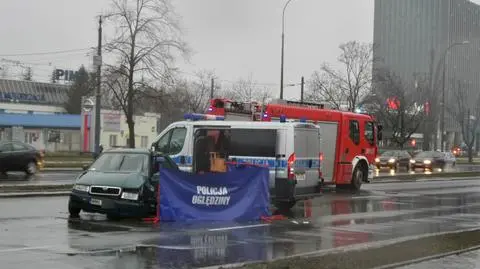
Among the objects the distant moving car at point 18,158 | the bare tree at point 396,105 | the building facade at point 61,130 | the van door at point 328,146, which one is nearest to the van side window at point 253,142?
the van door at point 328,146

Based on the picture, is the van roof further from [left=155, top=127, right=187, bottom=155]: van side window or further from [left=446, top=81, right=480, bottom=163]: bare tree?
[left=446, top=81, right=480, bottom=163]: bare tree

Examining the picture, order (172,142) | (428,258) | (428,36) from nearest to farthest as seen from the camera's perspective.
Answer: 1. (428,258)
2. (172,142)
3. (428,36)

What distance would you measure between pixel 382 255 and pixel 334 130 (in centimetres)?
1426

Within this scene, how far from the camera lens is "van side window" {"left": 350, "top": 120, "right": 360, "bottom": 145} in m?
24.4

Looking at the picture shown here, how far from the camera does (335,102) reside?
6088 cm

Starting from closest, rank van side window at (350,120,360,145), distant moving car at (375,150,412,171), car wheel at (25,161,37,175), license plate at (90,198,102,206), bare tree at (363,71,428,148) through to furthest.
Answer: license plate at (90,198,102,206) → van side window at (350,120,360,145) → car wheel at (25,161,37,175) → distant moving car at (375,150,412,171) → bare tree at (363,71,428,148)

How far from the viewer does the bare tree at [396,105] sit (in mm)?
59997

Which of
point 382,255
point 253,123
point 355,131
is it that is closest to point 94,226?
point 382,255

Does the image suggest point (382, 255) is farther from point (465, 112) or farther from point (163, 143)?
point (465, 112)

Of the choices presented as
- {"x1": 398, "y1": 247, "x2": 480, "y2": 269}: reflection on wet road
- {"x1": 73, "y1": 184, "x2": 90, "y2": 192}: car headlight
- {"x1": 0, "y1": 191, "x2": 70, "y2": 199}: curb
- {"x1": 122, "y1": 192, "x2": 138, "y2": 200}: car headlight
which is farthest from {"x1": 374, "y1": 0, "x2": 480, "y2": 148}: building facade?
{"x1": 398, "y1": 247, "x2": 480, "y2": 269}: reflection on wet road

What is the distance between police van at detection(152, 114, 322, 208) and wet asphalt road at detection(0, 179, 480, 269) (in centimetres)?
84

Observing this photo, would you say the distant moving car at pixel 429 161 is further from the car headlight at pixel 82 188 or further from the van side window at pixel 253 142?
the car headlight at pixel 82 188

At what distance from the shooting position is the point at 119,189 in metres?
13.3

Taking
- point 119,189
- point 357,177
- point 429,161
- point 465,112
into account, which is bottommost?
point 429,161
